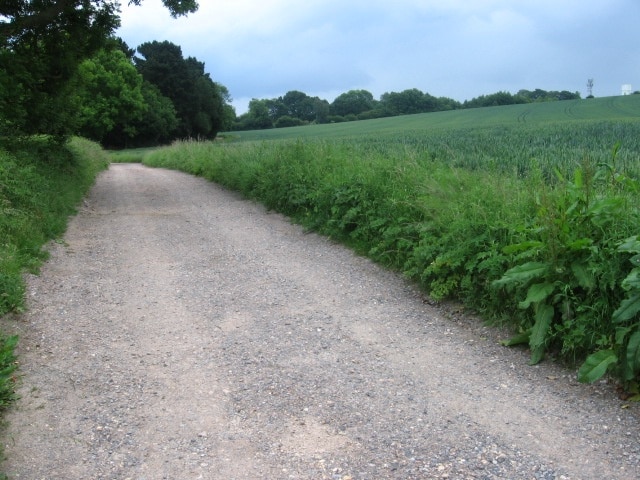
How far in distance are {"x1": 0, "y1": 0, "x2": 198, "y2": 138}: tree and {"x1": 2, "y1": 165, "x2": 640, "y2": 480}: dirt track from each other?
394 inches

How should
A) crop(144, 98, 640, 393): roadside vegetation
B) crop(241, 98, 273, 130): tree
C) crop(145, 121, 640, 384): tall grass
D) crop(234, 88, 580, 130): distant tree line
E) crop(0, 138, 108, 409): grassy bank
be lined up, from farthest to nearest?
crop(241, 98, 273, 130): tree → crop(234, 88, 580, 130): distant tree line → crop(0, 138, 108, 409): grassy bank → crop(145, 121, 640, 384): tall grass → crop(144, 98, 640, 393): roadside vegetation

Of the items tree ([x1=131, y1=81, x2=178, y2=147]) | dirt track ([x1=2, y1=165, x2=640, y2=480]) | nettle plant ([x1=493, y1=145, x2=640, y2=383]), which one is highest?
tree ([x1=131, y1=81, x2=178, y2=147])

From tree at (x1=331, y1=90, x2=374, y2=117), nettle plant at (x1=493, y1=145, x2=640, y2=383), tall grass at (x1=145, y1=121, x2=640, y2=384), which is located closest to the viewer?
nettle plant at (x1=493, y1=145, x2=640, y2=383)

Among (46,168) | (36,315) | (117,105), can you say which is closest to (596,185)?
(36,315)

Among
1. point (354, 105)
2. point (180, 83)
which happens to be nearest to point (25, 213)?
point (180, 83)

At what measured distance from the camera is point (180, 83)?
7219 centimetres

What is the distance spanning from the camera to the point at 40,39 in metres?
17.4

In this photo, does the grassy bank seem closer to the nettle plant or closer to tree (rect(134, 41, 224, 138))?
the nettle plant

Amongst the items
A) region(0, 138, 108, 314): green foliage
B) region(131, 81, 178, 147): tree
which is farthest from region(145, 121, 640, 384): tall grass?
region(131, 81, 178, 147): tree

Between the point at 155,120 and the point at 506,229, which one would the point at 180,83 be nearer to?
the point at 155,120

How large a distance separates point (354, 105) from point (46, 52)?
281 feet

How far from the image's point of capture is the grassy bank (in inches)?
248

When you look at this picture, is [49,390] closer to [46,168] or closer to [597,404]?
[597,404]

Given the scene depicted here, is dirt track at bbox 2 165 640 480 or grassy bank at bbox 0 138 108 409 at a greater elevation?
grassy bank at bbox 0 138 108 409
